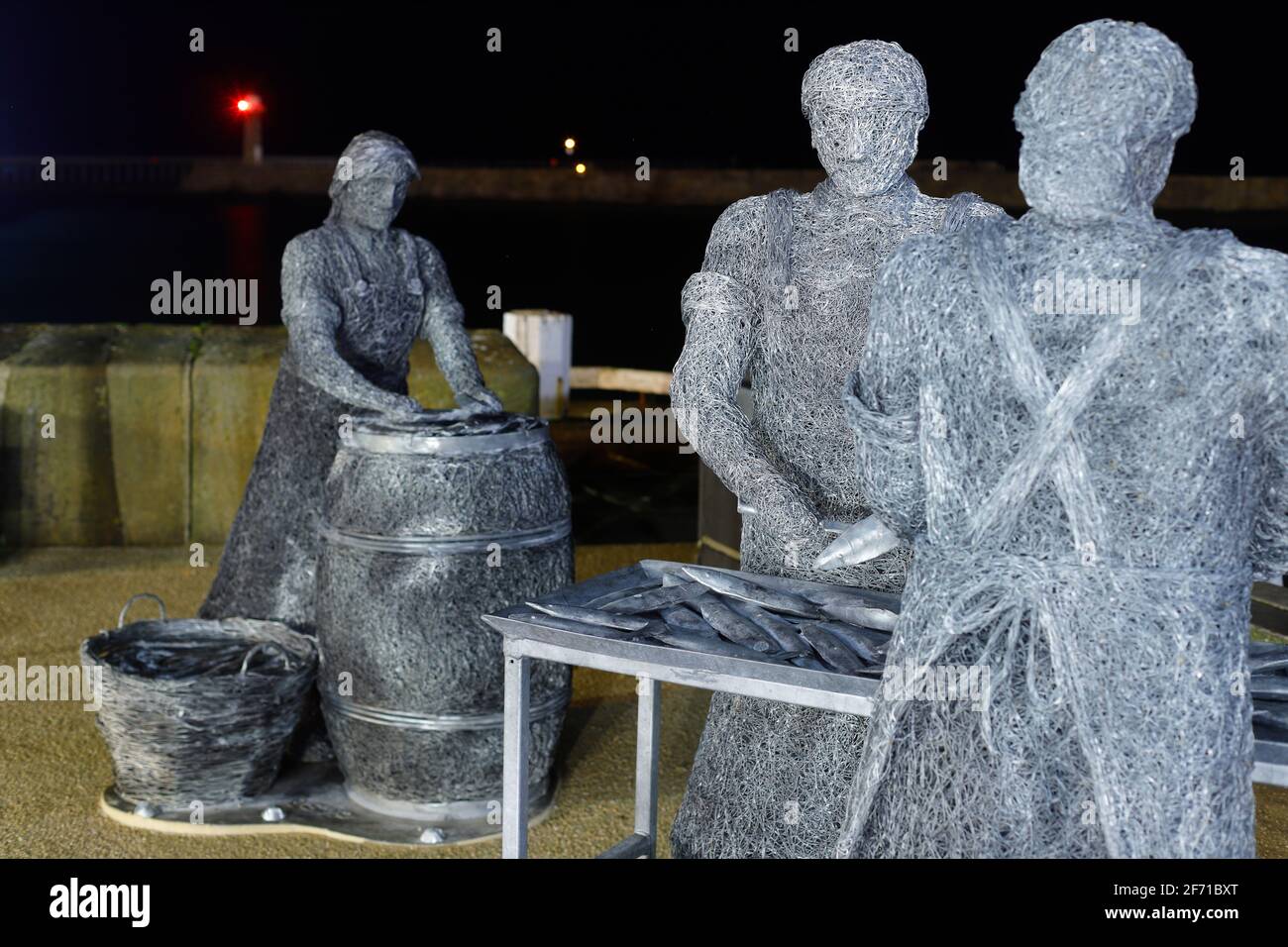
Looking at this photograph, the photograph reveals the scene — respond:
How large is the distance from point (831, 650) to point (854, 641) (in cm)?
9

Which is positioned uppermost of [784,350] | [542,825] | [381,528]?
[784,350]

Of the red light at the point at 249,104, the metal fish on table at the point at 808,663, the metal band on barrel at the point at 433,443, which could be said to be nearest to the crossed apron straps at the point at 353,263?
the metal band on barrel at the point at 433,443

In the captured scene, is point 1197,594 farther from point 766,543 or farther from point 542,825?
point 542,825

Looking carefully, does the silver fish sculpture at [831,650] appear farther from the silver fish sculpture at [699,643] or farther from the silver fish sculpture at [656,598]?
the silver fish sculpture at [656,598]

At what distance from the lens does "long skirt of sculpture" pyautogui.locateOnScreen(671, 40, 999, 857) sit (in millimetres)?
2953

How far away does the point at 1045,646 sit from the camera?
2.11 m

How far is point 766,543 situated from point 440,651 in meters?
1.38

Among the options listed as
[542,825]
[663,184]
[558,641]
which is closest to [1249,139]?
[542,825]

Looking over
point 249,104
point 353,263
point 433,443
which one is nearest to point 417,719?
point 433,443

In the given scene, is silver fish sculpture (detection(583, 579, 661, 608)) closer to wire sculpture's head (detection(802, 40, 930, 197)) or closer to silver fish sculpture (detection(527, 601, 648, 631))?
silver fish sculpture (detection(527, 601, 648, 631))

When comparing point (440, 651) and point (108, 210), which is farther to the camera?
point (108, 210)

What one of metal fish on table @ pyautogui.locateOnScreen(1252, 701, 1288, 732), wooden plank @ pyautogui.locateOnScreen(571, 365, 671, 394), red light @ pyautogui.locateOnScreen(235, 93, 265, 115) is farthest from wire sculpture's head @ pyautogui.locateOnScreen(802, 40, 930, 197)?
red light @ pyautogui.locateOnScreen(235, 93, 265, 115)

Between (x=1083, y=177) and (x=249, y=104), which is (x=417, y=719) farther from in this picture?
(x=249, y=104)

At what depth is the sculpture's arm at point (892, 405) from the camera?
2125 millimetres
